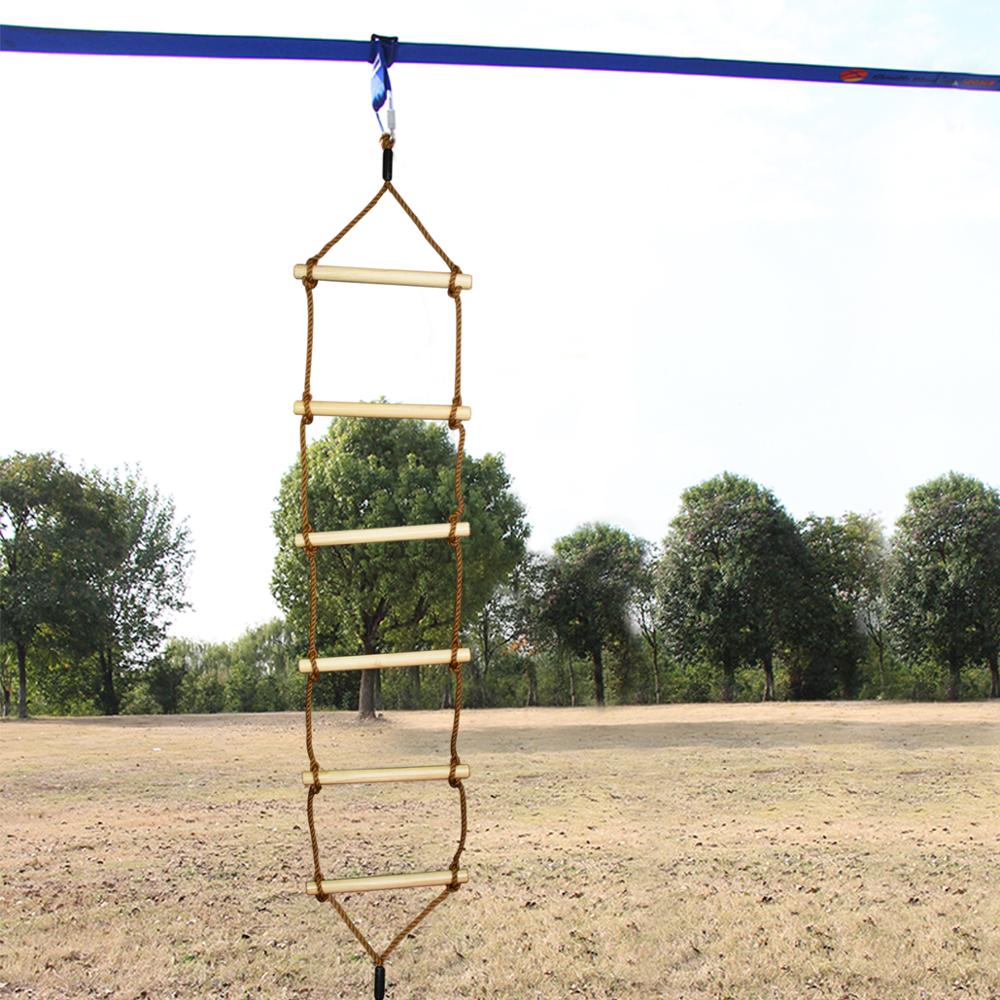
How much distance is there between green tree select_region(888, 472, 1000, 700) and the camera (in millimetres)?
8797

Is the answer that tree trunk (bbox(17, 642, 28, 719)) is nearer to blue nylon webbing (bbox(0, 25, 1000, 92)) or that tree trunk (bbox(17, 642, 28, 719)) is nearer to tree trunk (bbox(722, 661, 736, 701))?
tree trunk (bbox(722, 661, 736, 701))

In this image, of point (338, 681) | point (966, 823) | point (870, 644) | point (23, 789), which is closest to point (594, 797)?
point (966, 823)

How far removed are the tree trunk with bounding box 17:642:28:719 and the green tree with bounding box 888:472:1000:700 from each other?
7.34m

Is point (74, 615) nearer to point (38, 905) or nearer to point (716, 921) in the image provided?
point (38, 905)

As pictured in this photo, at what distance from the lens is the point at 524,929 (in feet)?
15.6

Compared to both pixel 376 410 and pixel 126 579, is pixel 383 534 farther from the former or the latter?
pixel 126 579

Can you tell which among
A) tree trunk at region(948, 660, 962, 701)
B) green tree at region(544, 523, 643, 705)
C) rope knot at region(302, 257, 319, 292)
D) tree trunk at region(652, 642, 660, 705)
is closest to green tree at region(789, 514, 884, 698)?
tree trunk at region(948, 660, 962, 701)

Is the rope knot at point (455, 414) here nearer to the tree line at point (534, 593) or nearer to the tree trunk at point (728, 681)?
the tree line at point (534, 593)

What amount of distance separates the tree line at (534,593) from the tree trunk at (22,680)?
0.12 ft

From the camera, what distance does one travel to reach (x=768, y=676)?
8.98 meters

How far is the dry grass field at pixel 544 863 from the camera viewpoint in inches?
174

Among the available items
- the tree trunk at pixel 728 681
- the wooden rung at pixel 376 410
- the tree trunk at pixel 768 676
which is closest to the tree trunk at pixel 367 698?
the tree trunk at pixel 728 681

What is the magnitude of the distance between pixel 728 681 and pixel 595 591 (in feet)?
4.49

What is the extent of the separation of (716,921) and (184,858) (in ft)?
8.46
